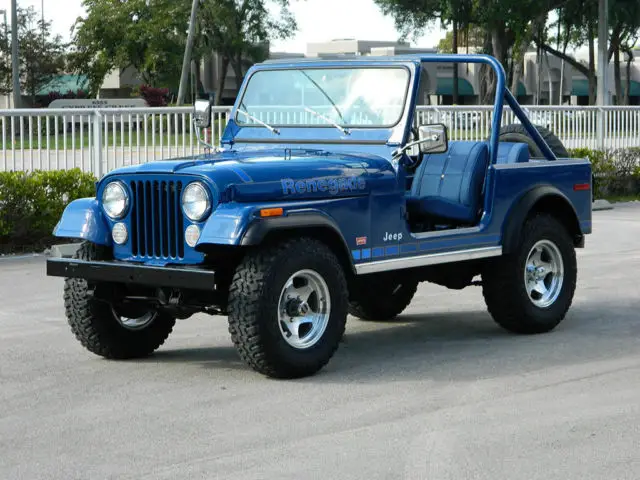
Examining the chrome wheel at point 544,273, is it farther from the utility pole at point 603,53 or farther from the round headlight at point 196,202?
the utility pole at point 603,53

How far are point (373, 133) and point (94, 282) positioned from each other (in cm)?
211

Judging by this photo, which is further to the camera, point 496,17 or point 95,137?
point 496,17

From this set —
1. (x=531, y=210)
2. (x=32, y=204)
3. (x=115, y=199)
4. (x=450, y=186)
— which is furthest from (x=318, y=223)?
(x=32, y=204)

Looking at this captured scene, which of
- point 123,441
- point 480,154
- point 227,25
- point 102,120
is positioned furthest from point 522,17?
point 123,441

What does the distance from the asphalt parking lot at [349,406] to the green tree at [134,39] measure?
5868 centimetres

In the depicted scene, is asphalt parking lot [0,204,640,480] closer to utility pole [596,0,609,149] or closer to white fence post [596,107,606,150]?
white fence post [596,107,606,150]

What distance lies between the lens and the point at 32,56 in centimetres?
6562

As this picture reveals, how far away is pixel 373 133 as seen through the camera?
28.0 feet

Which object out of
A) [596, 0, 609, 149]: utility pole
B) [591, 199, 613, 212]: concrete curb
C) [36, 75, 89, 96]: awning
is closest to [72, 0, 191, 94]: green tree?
[36, 75, 89, 96]: awning

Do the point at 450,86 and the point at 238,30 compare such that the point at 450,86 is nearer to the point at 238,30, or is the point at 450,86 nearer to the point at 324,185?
the point at 238,30

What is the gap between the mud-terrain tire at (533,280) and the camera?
29.1ft

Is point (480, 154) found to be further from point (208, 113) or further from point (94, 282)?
point (94, 282)

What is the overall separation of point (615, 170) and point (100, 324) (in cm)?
1630

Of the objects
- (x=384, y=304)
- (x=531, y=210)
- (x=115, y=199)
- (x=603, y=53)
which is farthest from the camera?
(x=603, y=53)
